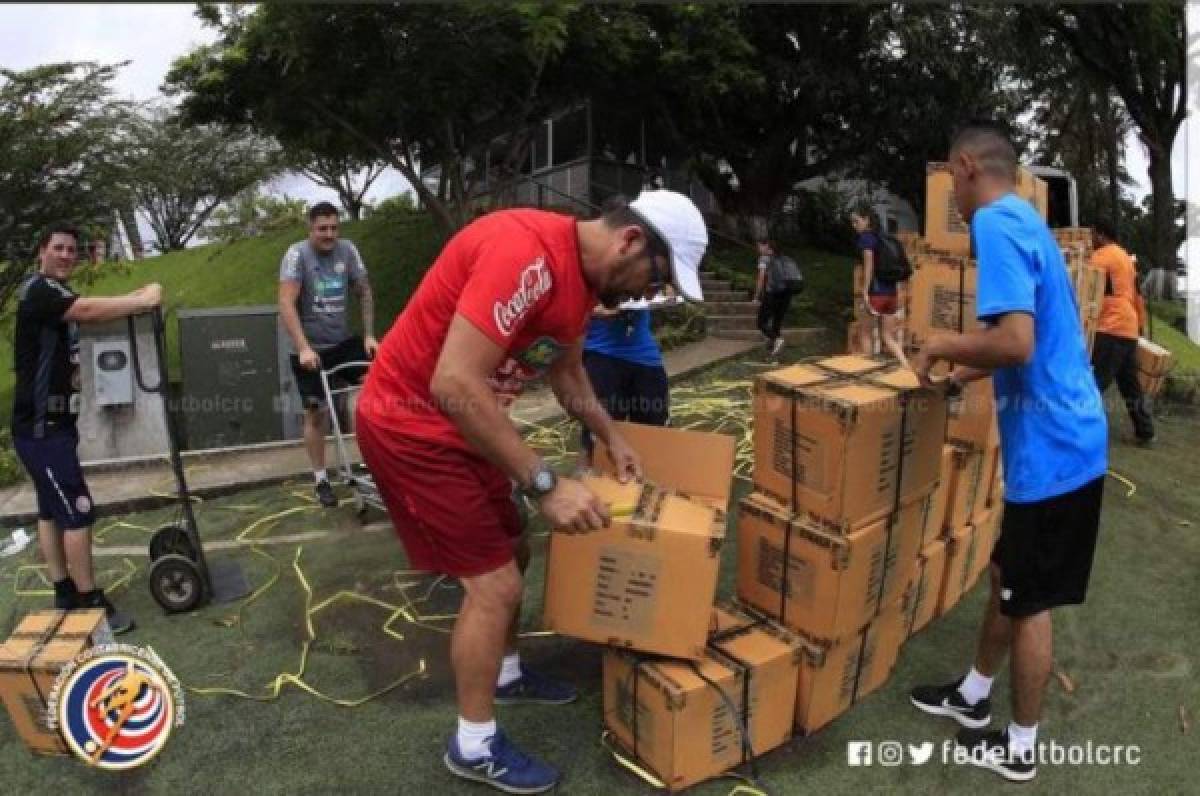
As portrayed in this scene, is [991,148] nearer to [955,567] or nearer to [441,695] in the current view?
[955,567]

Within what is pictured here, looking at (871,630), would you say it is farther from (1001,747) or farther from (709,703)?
(709,703)

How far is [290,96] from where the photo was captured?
412 inches

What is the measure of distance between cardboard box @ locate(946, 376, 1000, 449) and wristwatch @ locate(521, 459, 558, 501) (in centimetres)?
211

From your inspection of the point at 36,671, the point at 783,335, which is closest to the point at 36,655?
the point at 36,671

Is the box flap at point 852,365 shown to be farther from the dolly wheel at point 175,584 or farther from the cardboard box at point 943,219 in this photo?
the dolly wheel at point 175,584

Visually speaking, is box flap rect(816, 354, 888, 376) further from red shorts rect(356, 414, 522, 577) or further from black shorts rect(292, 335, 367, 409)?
black shorts rect(292, 335, 367, 409)

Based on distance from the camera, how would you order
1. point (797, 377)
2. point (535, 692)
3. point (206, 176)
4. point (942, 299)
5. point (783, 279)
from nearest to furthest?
point (797, 377) < point (535, 692) < point (942, 299) < point (783, 279) < point (206, 176)

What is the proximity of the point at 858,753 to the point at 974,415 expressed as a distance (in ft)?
5.27

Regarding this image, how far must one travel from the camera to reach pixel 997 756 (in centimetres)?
281

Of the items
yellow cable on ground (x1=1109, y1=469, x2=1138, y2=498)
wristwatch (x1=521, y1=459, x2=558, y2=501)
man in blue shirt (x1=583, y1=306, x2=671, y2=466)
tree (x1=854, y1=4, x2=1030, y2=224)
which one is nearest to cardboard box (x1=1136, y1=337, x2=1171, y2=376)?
yellow cable on ground (x1=1109, y1=469, x2=1138, y2=498)

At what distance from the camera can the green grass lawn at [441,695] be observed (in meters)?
2.79

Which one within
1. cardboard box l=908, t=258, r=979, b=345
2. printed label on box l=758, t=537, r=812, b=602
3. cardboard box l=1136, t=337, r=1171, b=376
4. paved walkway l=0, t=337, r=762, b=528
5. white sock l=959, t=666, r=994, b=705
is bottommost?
white sock l=959, t=666, r=994, b=705

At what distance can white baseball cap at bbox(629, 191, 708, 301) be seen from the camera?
7.80 ft

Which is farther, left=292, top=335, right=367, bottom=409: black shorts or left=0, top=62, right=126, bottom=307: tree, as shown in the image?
left=0, top=62, right=126, bottom=307: tree
